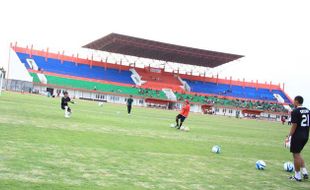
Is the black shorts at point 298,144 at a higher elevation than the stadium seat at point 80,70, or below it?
below

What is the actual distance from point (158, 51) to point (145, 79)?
8.03 metres

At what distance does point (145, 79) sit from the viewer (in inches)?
3469

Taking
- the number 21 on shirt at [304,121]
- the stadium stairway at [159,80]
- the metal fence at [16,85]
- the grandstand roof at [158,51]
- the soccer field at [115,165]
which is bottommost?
the soccer field at [115,165]

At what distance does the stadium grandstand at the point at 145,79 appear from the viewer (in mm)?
77188

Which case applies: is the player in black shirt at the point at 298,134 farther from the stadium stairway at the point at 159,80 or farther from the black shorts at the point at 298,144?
the stadium stairway at the point at 159,80

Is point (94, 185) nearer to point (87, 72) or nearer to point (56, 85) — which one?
point (56, 85)

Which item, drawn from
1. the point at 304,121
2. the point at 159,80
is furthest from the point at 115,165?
the point at 159,80

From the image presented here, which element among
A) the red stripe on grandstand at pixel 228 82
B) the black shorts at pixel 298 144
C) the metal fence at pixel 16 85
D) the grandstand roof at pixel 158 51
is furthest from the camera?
the red stripe on grandstand at pixel 228 82

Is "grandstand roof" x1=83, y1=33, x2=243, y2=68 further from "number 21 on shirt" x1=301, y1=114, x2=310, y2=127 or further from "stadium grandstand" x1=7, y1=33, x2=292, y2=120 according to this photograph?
"number 21 on shirt" x1=301, y1=114, x2=310, y2=127

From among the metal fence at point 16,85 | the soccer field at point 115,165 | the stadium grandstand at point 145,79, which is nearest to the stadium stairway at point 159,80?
the stadium grandstand at point 145,79

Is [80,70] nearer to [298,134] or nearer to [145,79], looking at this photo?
[145,79]

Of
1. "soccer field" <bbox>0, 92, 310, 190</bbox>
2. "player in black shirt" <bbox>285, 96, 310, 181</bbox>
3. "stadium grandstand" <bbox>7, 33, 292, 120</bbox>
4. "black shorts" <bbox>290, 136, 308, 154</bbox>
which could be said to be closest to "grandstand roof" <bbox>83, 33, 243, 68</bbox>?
"stadium grandstand" <bbox>7, 33, 292, 120</bbox>

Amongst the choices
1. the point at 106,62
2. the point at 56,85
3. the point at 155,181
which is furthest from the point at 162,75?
the point at 155,181

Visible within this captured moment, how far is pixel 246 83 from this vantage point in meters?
101
